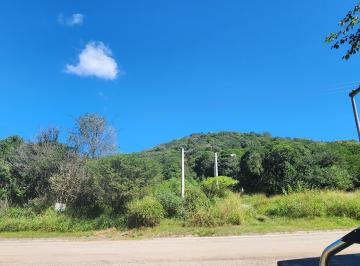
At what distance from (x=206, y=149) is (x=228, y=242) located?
44966mm

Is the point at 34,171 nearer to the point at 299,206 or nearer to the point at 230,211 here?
the point at 230,211

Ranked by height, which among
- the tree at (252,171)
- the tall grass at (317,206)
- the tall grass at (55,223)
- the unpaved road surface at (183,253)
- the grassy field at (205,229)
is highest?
the tree at (252,171)

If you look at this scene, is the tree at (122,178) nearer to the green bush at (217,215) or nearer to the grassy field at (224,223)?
the grassy field at (224,223)

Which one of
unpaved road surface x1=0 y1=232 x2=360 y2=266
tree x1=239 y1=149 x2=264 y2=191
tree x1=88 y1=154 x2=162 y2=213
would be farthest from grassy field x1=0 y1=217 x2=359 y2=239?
tree x1=239 y1=149 x2=264 y2=191

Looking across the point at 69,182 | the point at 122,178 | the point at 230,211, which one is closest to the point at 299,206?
the point at 230,211

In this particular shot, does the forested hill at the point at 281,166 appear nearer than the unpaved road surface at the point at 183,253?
No

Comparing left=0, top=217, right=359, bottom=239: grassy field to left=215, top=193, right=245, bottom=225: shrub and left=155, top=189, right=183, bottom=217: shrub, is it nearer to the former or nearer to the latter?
left=215, top=193, right=245, bottom=225: shrub

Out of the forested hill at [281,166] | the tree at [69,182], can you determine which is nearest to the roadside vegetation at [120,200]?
the tree at [69,182]

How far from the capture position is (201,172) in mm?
53062

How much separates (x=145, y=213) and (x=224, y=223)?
368 cm

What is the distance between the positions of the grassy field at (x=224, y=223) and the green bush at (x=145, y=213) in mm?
331

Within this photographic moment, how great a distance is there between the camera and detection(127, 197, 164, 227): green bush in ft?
55.4

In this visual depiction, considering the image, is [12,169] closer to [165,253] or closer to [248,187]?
[165,253]

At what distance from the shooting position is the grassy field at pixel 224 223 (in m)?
15.8
